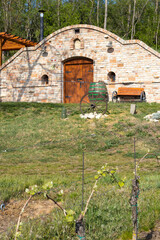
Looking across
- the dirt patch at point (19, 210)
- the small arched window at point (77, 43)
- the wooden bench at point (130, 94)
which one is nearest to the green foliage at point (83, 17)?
the small arched window at point (77, 43)

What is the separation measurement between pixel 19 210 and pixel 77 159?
13.1ft

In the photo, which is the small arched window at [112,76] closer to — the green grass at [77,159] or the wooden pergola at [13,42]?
the green grass at [77,159]

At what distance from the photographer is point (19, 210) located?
4141 millimetres

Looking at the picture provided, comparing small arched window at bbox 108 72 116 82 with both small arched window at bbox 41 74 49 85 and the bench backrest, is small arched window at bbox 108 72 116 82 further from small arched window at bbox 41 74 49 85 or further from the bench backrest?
small arched window at bbox 41 74 49 85

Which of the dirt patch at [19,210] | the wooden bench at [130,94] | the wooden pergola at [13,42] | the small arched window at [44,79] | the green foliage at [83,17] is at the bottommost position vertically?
the dirt patch at [19,210]

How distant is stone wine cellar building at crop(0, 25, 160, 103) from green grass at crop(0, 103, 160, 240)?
7.79ft

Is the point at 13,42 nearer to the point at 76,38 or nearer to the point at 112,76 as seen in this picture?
the point at 76,38

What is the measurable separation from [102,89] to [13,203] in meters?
8.75

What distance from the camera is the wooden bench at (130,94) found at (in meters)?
14.8

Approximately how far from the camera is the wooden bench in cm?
1480

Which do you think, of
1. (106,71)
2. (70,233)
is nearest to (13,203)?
(70,233)

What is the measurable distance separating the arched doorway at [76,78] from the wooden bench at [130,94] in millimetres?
2051

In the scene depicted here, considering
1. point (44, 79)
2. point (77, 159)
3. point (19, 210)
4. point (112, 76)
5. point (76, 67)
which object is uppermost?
point (76, 67)

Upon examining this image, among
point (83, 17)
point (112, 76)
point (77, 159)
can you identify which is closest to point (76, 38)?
point (112, 76)
